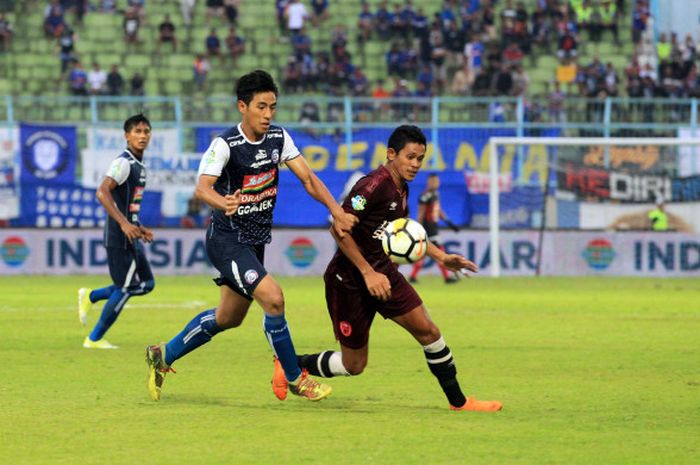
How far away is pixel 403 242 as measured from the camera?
29.8 feet

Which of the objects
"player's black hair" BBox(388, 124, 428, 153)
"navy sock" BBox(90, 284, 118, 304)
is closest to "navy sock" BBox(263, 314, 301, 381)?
"player's black hair" BBox(388, 124, 428, 153)

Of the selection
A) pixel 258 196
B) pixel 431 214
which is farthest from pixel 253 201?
pixel 431 214

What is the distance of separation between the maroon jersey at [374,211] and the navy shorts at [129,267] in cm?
465

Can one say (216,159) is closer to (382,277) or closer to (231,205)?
(231,205)

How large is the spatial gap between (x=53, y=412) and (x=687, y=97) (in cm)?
2607

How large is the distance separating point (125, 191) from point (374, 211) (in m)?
5.07

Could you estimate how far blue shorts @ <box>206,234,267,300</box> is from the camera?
366 inches

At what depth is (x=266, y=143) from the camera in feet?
31.1

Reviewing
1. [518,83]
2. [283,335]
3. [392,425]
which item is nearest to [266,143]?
[283,335]

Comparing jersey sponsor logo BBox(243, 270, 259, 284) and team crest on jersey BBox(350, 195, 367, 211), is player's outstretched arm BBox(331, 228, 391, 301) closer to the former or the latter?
team crest on jersey BBox(350, 195, 367, 211)

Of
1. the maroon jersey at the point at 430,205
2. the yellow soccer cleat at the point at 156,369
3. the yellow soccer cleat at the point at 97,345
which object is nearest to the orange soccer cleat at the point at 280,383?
the yellow soccer cleat at the point at 156,369

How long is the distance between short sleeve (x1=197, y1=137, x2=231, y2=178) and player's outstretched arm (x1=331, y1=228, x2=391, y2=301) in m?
→ 0.92

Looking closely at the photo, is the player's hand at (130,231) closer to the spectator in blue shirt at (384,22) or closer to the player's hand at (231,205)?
the player's hand at (231,205)

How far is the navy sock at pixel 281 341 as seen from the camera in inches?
Answer: 369
